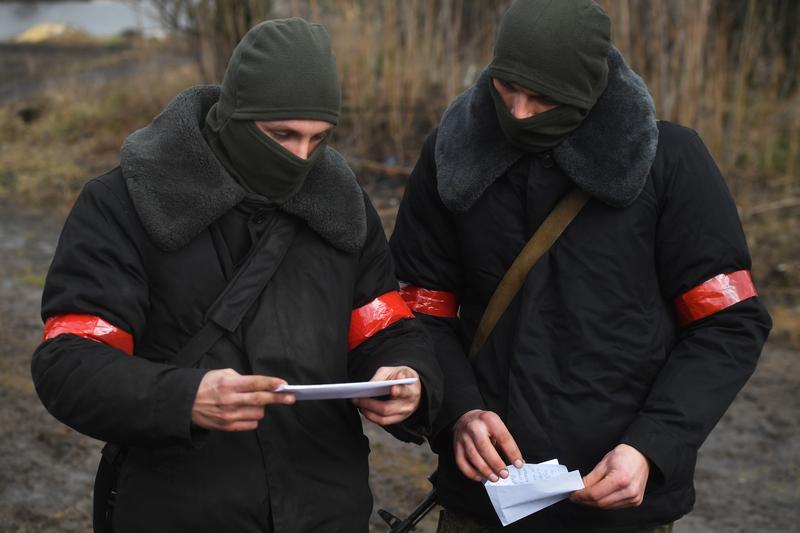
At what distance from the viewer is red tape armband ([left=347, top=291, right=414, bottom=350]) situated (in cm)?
224

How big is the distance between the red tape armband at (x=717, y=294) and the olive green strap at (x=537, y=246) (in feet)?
0.93

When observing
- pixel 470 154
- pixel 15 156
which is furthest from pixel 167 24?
pixel 470 154

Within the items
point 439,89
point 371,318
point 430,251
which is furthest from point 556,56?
point 439,89

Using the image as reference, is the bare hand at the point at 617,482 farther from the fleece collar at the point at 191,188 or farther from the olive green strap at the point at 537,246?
the fleece collar at the point at 191,188

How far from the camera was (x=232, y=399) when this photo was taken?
1801 millimetres

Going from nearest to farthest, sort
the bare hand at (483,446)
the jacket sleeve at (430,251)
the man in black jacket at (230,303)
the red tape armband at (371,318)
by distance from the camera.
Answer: the man in black jacket at (230,303), the bare hand at (483,446), the red tape armband at (371,318), the jacket sleeve at (430,251)

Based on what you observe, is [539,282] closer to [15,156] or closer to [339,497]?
[339,497]

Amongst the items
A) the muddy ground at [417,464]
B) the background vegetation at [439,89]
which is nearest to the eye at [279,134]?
the muddy ground at [417,464]

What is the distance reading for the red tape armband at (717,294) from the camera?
216 centimetres

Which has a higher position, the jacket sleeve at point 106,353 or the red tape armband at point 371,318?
the jacket sleeve at point 106,353

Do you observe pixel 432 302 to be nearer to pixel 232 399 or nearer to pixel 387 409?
pixel 387 409

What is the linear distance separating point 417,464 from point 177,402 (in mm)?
2800

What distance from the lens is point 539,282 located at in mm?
2213

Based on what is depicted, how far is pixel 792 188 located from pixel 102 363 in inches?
258
